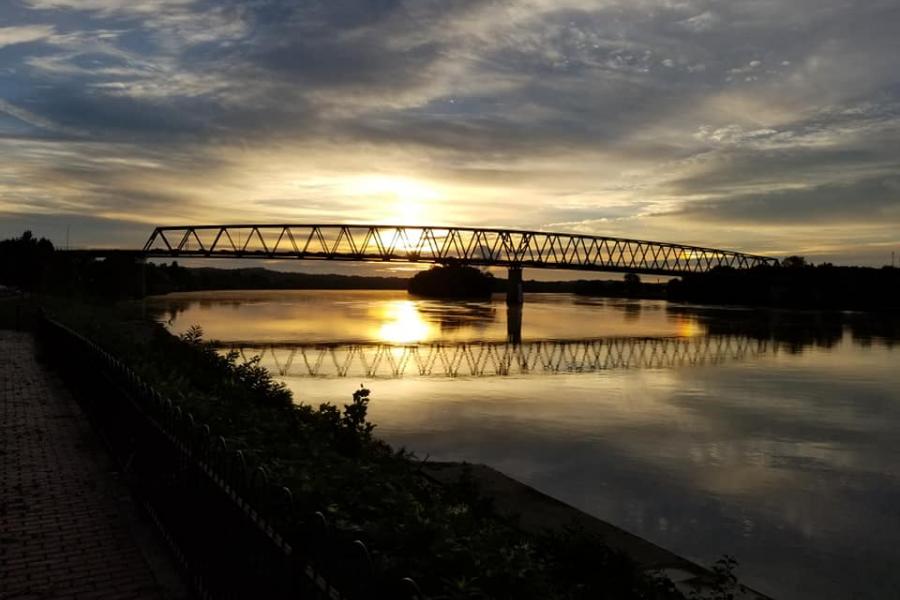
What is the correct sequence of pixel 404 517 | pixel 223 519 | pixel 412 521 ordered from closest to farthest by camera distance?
pixel 223 519, pixel 412 521, pixel 404 517

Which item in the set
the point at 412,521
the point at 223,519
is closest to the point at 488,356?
the point at 412,521

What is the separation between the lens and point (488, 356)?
41125 mm

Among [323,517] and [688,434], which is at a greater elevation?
[323,517]

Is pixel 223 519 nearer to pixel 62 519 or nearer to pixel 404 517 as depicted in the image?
pixel 404 517

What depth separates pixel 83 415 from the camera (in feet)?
50.6

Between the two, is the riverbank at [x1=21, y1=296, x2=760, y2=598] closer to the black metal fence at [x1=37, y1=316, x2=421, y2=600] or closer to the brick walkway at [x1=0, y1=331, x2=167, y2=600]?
the black metal fence at [x1=37, y1=316, x2=421, y2=600]

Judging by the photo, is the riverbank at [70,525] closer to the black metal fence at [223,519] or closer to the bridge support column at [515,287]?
the black metal fence at [223,519]

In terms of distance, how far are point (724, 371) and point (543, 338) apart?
71.2 ft

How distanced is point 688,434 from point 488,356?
73.7ft

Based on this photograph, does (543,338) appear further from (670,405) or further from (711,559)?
(711,559)

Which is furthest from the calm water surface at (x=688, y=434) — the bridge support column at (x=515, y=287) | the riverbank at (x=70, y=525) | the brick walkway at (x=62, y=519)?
the bridge support column at (x=515, y=287)

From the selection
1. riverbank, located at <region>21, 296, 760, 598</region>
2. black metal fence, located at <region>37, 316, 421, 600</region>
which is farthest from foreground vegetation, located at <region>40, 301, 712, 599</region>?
black metal fence, located at <region>37, 316, 421, 600</region>

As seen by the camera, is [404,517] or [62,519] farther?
[62,519]

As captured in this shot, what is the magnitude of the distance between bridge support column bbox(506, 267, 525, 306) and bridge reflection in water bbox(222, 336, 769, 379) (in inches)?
3281
